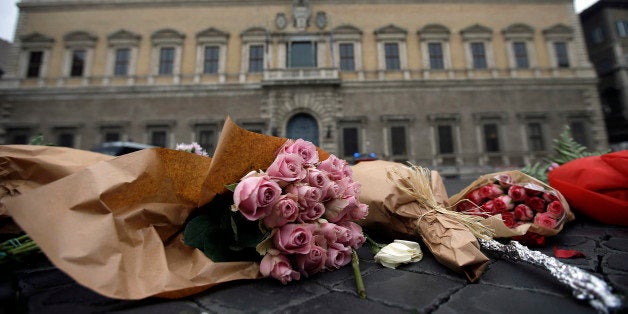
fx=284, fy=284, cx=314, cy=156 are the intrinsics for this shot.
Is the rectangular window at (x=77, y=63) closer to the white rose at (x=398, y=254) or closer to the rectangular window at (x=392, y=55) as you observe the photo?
the rectangular window at (x=392, y=55)

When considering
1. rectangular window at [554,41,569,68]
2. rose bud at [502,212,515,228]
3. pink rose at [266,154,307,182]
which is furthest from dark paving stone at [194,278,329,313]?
rectangular window at [554,41,569,68]

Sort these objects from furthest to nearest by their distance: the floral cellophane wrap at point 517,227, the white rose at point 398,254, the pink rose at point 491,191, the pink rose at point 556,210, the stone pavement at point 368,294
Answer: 1. the pink rose at point 491,191
2. the pink rose at point 556,210
3. the floral cellophane wrap at point 517,227
4. the white rose at point 398,254
5. the stone pavement at point 368,294

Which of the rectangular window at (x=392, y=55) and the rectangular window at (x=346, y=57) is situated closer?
the rectangular window at (x=346, y=57)

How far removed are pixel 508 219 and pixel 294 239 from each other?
159 cm

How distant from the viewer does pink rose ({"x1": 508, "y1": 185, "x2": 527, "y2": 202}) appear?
2.06 m

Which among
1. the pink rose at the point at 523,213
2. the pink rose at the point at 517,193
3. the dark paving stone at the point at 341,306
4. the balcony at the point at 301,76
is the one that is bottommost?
the dark paving stone at the point at 341,306

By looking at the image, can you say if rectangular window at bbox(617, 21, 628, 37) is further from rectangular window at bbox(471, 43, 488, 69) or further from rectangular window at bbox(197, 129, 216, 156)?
rectangular window at bbox(197, 129, 216, 156)

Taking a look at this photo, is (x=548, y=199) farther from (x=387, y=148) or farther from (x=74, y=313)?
(x=387, y=148)

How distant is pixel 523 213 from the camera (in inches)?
77.5

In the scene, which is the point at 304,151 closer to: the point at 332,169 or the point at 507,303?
the point at 332,169

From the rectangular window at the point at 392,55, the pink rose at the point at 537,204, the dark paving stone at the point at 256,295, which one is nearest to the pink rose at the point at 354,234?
the dark paving stone at the point at 256,295

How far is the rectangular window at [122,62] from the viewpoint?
47.3ft

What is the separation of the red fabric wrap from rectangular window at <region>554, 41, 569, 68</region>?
55.2 ft

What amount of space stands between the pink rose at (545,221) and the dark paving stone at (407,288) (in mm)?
1024
